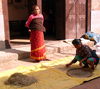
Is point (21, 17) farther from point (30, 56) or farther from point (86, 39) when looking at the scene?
point (30, 56)

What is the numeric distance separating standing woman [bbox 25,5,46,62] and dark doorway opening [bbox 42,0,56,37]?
444 cm

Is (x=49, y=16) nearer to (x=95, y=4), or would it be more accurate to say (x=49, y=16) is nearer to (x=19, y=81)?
(x=95, y=4)

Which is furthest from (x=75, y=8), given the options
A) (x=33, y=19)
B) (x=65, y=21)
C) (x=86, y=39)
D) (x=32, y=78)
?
(x=32, y=78)

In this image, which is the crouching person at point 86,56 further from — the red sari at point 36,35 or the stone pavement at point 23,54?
the stone pavement at point 23,54

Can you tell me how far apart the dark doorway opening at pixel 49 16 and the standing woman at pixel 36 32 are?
4.44m

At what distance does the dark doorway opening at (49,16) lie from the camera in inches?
414

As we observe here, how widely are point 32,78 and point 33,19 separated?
185 cm

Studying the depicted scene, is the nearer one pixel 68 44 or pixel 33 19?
pixel 33 19

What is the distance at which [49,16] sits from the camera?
10578 mm

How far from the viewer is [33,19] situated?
588cm

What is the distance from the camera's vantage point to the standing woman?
19.3ft

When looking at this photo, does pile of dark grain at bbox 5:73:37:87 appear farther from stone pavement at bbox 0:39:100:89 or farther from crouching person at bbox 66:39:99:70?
crouching person at bbox 66:39:99:70

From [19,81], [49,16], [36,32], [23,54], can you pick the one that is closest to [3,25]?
[23,54]

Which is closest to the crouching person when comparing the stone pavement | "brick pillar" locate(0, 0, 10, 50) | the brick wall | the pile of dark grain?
the pile of dark grain
